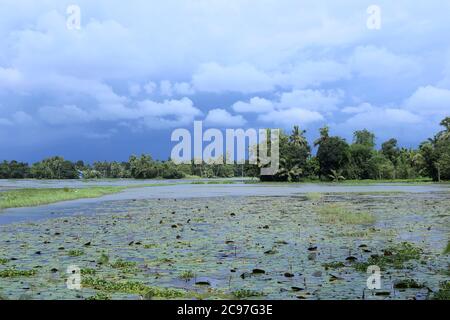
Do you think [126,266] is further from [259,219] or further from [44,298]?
[259,219]

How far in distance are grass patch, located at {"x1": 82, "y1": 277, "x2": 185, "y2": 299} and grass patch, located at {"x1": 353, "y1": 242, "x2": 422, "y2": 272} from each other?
4.79 metres

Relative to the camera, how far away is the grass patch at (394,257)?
38.1 ft

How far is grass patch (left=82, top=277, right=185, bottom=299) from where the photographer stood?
909 cm

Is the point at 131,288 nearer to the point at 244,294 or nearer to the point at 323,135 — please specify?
the point at 244,294

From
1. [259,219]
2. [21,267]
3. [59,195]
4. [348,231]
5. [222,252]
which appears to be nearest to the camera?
[21,267]

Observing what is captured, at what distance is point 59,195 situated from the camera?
45.7 m

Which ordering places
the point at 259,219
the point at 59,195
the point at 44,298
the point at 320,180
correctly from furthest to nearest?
the point at 320,180
the point at 59,195
the point at 259,219
the point at 44,298

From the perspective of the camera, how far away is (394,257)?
12.7 metres

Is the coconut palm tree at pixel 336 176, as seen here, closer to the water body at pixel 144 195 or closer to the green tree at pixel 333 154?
the green tree at pixel 333 154

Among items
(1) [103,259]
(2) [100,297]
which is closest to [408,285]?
(2) [100,297]

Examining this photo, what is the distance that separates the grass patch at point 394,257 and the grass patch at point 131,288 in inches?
189

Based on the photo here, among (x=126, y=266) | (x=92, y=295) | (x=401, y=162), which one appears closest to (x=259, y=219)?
(x=126, y=266)

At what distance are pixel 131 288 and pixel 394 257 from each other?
7.22m

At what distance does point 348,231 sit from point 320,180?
320ft
